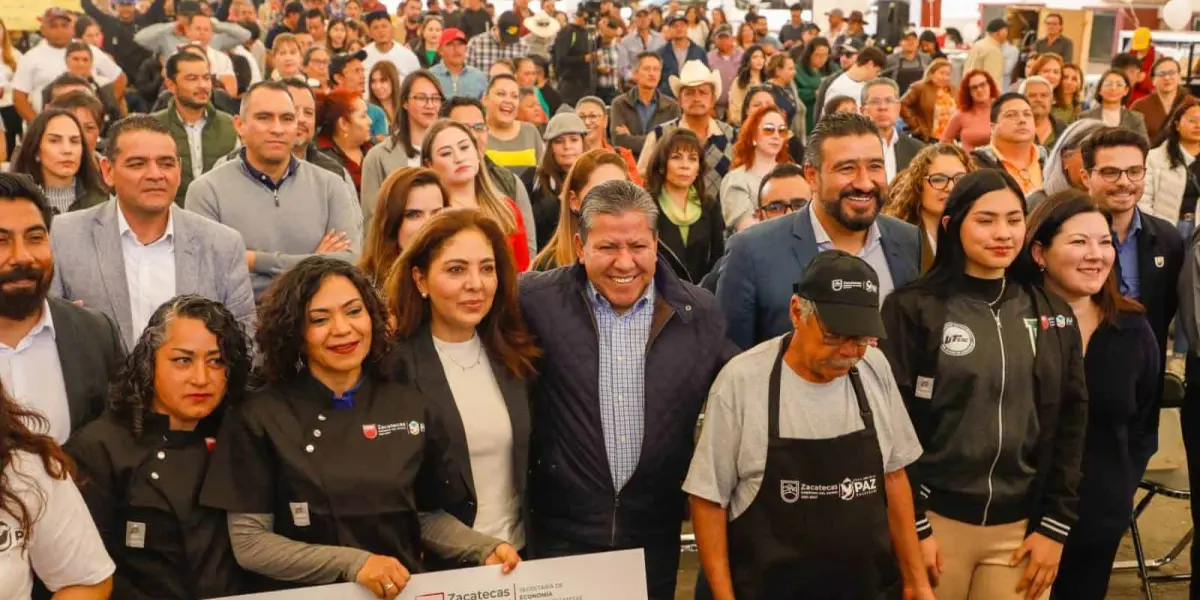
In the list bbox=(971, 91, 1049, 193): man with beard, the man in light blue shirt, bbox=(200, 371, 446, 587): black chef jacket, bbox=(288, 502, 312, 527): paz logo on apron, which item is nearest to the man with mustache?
bbox=(200, 371, 446, 587): black chef jacket

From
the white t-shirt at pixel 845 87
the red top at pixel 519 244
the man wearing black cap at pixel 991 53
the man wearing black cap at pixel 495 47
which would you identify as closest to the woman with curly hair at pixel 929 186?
the red top at pixel 519 244

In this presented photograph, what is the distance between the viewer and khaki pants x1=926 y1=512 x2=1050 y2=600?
3223mm

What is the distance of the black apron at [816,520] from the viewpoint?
2773mm

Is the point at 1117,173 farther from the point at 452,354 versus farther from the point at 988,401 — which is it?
the point at 452,354

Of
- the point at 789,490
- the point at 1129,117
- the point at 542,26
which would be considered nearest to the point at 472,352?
the point at 789,490

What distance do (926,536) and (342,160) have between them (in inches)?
159

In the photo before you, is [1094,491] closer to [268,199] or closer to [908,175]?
[908,175]

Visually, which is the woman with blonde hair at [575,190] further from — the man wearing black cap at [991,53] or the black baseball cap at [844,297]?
the man wearing black cap at [991,53]

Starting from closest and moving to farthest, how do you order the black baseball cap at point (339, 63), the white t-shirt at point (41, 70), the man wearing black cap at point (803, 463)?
the man wearing black cap at point (803, 463) → the black baseball cap at point (339, 63) → the white t-shirt at point (41, 70)

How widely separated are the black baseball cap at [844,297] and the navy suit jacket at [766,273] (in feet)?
1.78

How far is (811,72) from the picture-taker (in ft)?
36.3

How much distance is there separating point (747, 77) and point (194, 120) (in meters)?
5.76

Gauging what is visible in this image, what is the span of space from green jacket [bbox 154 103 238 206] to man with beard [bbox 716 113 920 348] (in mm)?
3724

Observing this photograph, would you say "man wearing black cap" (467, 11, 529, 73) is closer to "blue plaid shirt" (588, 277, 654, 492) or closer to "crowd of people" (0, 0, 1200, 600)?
"crowd of people" (0, 0, 1200, 600)
